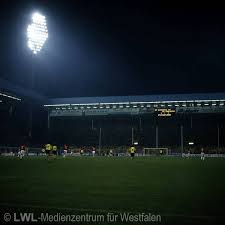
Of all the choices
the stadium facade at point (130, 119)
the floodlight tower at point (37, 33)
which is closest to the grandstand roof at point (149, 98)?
the stadium facade at point (130, 119)

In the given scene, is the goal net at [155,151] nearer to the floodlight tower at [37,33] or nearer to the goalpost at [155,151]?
the goalpost at [155,151]

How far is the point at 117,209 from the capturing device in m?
6.25

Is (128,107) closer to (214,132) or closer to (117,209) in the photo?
(214,132)

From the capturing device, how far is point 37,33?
54.8m

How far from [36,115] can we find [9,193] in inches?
2208

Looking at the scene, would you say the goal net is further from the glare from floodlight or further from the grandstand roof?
the glare from floodlight

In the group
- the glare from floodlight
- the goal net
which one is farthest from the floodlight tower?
the goal net

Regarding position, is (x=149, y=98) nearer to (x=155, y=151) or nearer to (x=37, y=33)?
(x=155, y=151)

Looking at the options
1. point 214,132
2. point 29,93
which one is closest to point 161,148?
point 214,132

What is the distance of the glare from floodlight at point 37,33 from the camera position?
179 feet

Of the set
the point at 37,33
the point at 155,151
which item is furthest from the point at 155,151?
the point at 37,33

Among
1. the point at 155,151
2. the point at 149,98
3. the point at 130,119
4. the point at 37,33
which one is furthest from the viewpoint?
Result: the point at 130,119

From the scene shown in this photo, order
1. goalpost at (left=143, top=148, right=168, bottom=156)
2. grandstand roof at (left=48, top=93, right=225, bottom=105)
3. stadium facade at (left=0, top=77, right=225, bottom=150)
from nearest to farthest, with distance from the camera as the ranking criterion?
goalpost at (left=143, top=148, right=168, bottom=156), grandstand roof at (left=48, top=93, right=225, bottom=105), stadium facade at (left=0, top=77, right=225, bottom=150)

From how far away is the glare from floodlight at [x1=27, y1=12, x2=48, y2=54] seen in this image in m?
54.5
